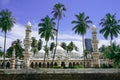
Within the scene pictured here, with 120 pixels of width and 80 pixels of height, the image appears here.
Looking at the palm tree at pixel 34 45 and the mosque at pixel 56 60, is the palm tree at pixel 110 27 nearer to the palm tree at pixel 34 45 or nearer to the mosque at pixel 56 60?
the mosque at pixel 56 60

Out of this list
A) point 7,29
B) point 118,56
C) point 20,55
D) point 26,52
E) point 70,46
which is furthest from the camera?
point 70,46

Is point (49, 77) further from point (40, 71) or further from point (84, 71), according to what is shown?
point (84, 71)

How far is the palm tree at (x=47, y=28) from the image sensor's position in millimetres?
55972

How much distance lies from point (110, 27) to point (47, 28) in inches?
625

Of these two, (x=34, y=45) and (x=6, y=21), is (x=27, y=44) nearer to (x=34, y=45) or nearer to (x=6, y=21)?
(x=6, y=21)

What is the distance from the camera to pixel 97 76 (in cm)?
3722

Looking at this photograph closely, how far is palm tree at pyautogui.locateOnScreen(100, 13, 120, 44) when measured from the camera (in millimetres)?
54344

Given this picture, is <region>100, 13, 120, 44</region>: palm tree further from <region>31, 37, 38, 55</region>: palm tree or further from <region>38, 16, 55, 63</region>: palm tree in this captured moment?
<region>31, 37, 38, 55</region>: palm tree

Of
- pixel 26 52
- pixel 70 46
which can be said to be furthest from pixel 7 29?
pixel 70 46

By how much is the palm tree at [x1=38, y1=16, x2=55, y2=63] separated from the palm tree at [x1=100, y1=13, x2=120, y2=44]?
504 inches

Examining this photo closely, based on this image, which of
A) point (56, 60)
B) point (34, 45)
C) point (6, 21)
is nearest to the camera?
point (6, 21)

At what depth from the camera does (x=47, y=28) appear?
185 ft

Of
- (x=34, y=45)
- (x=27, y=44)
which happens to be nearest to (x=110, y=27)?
(x=27, y=44)

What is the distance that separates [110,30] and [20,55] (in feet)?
121
